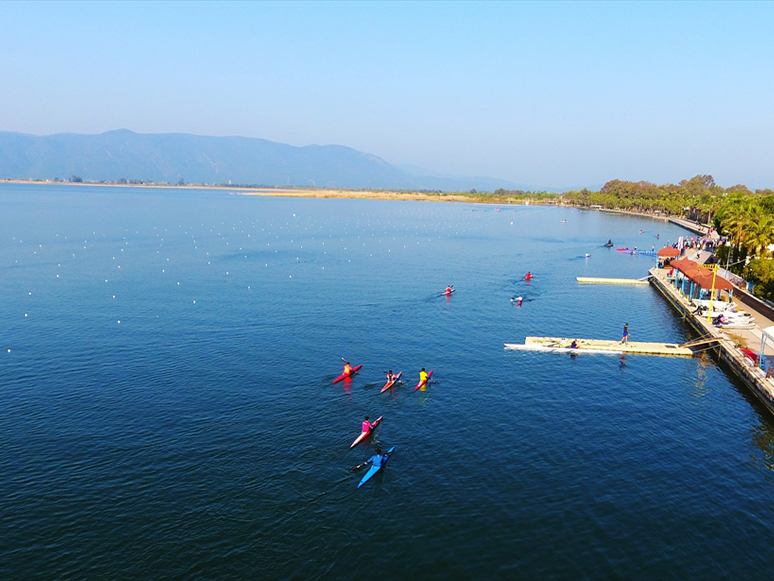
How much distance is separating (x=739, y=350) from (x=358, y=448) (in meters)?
38.4

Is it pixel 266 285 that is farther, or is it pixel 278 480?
pixel 266 285

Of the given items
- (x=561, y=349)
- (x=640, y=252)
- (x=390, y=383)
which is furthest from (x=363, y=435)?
(x=640, y=252)

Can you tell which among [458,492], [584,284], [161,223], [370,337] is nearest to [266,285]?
[370,337]

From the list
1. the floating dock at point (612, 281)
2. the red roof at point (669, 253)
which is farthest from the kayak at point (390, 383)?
the red roof at point (669, 253)

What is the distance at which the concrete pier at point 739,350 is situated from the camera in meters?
42.1

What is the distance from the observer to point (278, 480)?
30531mm

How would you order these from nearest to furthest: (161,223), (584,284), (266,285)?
1. (266,285)
2. (584,284)
3. (161,223)

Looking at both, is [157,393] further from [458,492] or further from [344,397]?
[458,492]

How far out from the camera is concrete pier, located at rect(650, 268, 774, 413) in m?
42.1

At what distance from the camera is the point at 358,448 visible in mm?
34219

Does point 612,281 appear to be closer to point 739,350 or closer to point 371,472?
point 739,350

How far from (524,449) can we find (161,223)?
571ft

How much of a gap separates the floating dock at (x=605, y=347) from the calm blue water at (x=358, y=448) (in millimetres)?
1804

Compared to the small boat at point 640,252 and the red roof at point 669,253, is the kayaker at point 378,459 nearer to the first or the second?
Answer: the red roof at point 669,253
